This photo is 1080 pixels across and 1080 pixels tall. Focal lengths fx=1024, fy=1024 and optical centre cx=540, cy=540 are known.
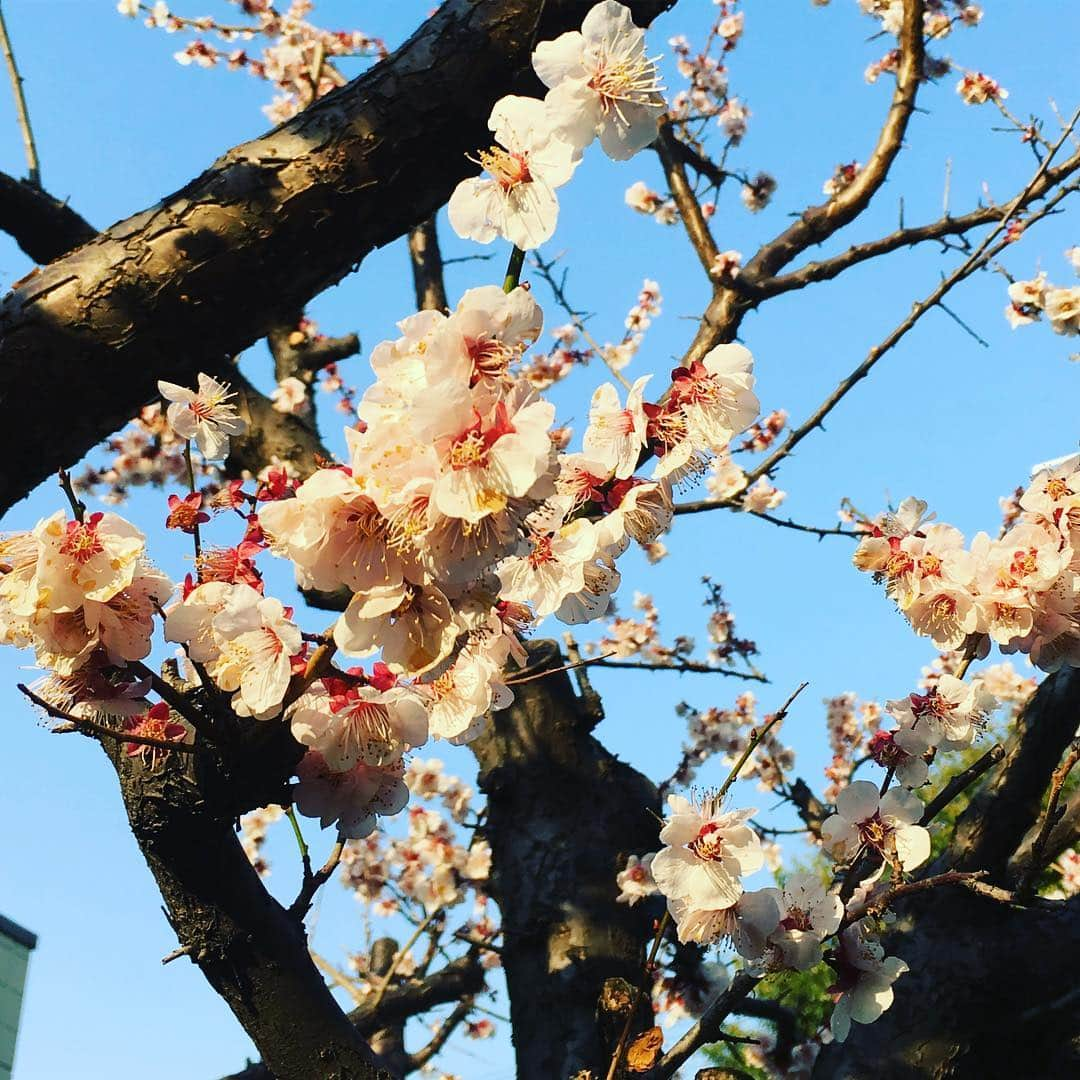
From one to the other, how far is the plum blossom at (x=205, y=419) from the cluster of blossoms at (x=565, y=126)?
2.11 ft

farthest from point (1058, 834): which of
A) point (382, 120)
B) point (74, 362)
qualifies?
point (74, 362)

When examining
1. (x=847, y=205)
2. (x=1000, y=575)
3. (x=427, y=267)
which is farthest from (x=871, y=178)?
(x=1000, y=575)

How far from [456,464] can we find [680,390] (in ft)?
1.42

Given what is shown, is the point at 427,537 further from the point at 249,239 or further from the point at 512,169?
the point at 249,239

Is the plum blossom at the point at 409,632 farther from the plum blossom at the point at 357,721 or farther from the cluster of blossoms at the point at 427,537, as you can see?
the plum blossom at the point at 357,721

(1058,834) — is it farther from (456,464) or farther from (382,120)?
(382,120)

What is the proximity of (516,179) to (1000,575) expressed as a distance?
1218mm

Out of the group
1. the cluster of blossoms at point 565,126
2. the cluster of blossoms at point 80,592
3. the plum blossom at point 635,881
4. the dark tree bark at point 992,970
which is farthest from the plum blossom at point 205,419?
the plum blossom at point 635,881

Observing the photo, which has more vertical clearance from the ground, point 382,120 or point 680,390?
point 382,120

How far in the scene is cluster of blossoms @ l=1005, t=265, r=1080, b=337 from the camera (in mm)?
3855

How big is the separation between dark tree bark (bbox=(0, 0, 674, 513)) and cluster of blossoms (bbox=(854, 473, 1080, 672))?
4.13ft

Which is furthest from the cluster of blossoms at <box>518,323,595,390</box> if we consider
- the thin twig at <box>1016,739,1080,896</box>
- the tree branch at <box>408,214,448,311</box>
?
the thin twig at <box>1016,739,1080,896</box>

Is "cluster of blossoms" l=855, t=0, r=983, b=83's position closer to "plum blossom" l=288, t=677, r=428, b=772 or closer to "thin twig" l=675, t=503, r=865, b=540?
"thin twig" l=675, t=503, r=865, b=540

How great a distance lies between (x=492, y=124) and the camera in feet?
3.75
